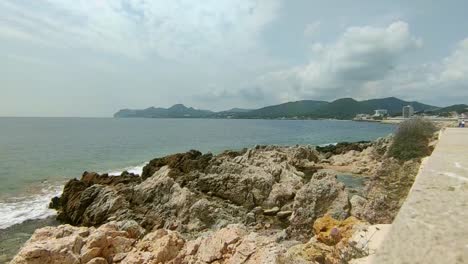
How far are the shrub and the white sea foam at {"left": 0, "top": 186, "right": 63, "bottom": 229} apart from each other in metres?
26.9

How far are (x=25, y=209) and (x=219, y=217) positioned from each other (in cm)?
1310

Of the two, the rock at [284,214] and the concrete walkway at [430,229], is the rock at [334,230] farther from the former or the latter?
the rock at [284,214]

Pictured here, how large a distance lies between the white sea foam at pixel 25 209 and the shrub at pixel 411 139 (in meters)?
26.9

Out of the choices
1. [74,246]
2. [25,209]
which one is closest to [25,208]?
[25,209]

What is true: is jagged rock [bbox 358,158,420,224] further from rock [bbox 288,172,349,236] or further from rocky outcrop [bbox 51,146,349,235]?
rocky outcrop [bbox 51,146,349,235]

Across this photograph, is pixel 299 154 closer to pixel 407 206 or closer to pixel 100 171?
pixel 100 171

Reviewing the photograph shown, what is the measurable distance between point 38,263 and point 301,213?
9407 mm

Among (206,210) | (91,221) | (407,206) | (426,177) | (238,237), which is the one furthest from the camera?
(91,221)

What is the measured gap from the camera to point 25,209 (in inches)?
805

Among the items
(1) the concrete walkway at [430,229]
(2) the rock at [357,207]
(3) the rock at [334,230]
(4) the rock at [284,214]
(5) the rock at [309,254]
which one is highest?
(1) the concrete walkway at [430,229]

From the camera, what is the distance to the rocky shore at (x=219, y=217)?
25.0 feet

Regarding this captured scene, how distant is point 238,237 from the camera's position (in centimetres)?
824

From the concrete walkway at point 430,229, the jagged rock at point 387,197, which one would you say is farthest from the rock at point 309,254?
the jagged rock at point 387,197

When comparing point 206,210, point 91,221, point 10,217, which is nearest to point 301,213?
point 206,210
